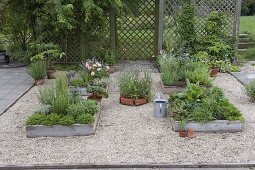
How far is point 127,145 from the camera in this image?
4.07 m

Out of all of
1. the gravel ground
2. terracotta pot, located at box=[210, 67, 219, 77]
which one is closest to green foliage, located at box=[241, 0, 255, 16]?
terracotta pot, located at box=[210, 67, 219, 77]

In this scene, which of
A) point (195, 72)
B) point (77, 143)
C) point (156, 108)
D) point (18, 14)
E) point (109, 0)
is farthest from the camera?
point (18, 14)

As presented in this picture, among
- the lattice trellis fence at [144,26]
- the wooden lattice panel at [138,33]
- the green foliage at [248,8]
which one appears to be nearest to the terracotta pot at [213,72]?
the lattice trellis fence at [144,26]

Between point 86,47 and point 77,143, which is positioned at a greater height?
point 86,47

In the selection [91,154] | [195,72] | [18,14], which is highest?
[18,14]

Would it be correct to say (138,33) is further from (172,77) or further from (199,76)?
(199,76)

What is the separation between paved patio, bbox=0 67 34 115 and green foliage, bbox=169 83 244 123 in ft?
8.18

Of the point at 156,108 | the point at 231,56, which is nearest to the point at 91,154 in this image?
the point at 156,108

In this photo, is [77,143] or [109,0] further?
[109,0]

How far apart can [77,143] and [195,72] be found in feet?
9.03

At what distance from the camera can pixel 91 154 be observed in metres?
3.84

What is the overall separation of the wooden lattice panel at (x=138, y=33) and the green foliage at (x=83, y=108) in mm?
4288

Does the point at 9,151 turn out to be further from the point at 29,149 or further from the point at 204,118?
the point at 204,118

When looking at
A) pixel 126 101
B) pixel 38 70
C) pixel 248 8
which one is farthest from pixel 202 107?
pixel 248 8
